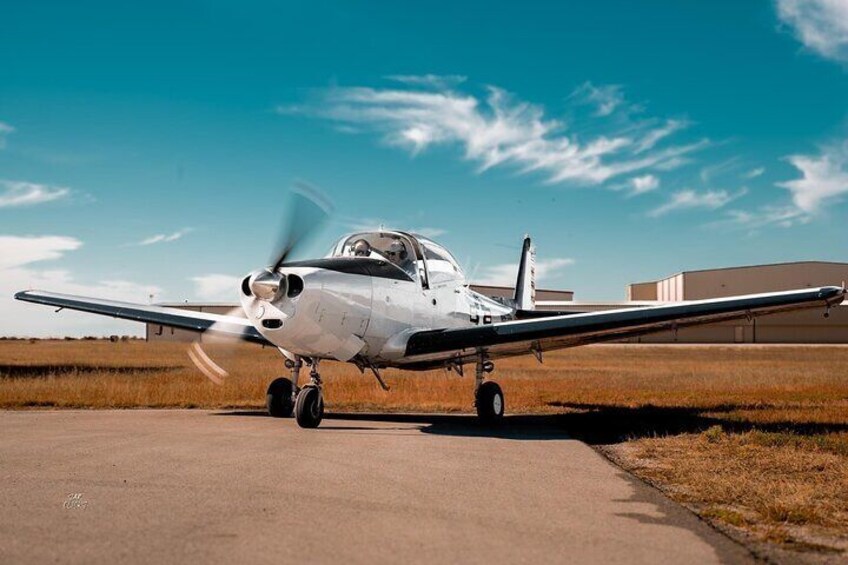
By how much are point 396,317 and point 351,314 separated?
1390 mm

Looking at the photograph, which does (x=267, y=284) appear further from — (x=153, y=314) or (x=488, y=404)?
(x=153, y=314)

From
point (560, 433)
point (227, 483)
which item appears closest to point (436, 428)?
point (560, 433)

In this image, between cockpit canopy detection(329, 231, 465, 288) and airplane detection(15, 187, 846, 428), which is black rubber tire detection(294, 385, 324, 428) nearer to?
airplane detection(15, 187, 846, 428)

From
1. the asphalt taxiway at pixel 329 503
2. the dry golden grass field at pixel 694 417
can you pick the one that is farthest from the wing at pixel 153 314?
the asphalt taxiway at pixel 329 503

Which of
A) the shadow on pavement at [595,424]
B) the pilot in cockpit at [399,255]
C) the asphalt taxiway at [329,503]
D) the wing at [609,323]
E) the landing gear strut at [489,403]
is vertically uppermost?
the pilot in cockpit at [399,255]

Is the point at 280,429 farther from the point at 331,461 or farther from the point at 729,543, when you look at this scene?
the point at 729,543

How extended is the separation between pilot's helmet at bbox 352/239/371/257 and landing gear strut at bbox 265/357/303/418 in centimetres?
261

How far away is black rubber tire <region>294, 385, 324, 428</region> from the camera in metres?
12.5

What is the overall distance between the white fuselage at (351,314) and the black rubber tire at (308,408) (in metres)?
0.65

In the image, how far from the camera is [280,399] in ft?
49.5

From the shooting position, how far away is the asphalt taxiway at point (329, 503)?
4.89m

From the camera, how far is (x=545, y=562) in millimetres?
4637

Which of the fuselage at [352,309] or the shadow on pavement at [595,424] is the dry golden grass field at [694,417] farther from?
the fuselage at [352,309]

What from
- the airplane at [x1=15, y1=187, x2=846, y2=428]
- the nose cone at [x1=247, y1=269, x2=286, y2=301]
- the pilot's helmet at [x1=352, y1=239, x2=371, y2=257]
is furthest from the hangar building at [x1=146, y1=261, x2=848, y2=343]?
the nose cone at [x1=247, y1=269, x2=286, y2=301]
